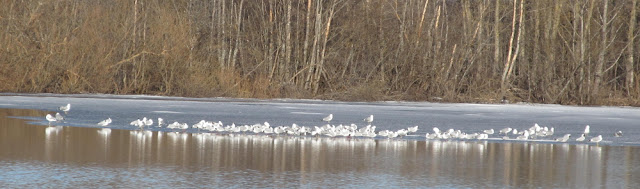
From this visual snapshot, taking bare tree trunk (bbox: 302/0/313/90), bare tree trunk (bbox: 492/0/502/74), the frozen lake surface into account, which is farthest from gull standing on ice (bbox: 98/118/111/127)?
bare tree trunk (bbox: 492/0/502/74)

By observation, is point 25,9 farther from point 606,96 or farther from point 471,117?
point 606,96

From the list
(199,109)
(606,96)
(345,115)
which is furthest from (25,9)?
(606,96)

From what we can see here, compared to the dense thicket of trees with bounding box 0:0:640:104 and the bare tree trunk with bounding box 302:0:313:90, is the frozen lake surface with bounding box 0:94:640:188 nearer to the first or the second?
the dense thicket of trees with bounding box 0:0:640:104

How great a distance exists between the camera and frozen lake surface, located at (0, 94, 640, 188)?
9.10 metres

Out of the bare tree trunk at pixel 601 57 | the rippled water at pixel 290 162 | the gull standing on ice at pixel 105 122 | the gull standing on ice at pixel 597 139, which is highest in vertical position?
the bare tree trunk at pixel 601 57

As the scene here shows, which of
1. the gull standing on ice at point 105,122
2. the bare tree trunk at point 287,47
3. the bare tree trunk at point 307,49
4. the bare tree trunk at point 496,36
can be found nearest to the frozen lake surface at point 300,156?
the gull standing on ice at point 105,122

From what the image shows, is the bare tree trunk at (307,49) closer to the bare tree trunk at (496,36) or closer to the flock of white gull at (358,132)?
the bare tree trunk at (496,36)

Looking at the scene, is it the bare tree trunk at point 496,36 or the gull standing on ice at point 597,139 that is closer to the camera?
the gull standing on ice at point 597,139

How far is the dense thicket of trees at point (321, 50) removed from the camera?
2809cm

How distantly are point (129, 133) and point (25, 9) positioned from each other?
17585 millimetres

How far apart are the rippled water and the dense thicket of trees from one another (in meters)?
14.2

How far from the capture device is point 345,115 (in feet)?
64.0

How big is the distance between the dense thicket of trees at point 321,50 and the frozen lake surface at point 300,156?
929 cm

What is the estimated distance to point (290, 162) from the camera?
34.8 ft
